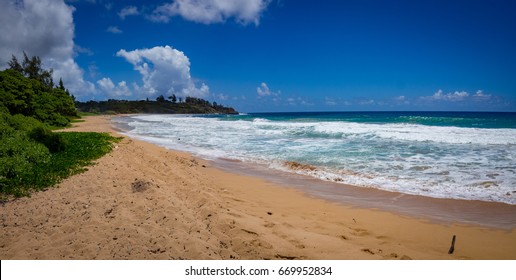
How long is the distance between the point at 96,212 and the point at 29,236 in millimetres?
983

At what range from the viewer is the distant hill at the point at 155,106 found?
406 ft

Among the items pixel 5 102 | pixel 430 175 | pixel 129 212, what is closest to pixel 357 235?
pixel 129 212

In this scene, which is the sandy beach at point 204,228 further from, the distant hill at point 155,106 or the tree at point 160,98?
the tree at point 160,98

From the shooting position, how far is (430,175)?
968cm

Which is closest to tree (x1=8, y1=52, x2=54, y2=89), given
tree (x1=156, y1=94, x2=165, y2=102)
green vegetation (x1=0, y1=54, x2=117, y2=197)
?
green vegetation (x1=0, y1=54, x2=117, y2=197)

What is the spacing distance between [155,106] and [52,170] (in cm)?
14238

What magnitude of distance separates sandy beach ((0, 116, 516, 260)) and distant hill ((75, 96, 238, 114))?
121 m

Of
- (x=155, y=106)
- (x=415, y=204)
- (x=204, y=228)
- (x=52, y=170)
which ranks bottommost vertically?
(x=415, y=204)

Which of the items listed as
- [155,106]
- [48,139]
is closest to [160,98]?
[155,106]

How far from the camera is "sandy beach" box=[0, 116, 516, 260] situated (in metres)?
4.08

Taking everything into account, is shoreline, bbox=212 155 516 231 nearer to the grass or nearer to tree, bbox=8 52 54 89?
the grass

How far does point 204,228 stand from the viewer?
4.71 meters

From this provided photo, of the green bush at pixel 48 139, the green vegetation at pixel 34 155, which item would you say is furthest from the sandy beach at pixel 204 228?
the green bush at pixel 48 139

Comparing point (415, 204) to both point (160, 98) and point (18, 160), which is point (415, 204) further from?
point (160, 98)
